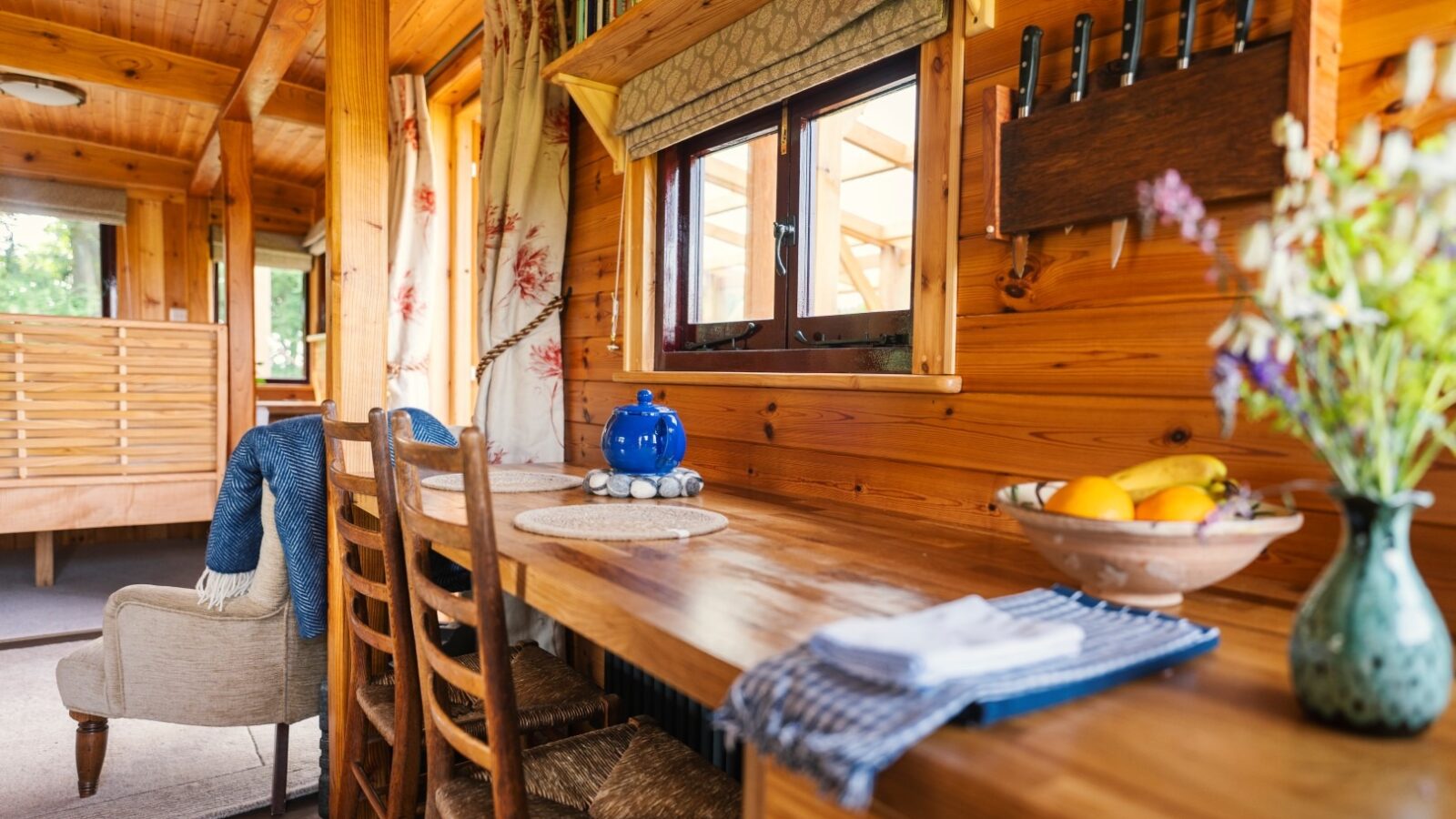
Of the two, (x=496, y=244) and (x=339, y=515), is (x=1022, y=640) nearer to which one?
(x=339, y=515)

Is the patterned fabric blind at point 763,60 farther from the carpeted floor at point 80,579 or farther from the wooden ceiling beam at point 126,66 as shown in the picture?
the carpeted floor at point 80,579

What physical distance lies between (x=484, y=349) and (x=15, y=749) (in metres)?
1.66

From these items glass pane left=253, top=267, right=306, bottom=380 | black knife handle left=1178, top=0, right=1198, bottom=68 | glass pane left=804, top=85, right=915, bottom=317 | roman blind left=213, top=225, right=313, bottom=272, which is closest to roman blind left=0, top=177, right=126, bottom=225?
roman blind left=213, top=225, right=313, bottom=272

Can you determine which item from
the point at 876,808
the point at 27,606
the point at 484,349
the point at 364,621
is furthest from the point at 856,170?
the point at 27,606

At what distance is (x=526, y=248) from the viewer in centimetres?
246

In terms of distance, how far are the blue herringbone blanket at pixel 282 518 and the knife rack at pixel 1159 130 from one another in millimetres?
1350

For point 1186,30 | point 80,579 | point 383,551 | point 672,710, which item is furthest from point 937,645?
point 80,579

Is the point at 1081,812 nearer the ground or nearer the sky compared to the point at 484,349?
nearer the ground

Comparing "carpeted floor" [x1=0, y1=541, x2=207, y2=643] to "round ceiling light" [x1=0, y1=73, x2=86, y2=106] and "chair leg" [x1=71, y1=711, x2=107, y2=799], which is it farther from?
"round ceiling light" [x1=0, y1=73, x2=86, y2=106]

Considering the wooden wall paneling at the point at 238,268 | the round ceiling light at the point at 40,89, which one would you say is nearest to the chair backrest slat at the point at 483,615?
the wooden wall paneling at the point at 238,268

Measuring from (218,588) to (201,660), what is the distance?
16 centimetres

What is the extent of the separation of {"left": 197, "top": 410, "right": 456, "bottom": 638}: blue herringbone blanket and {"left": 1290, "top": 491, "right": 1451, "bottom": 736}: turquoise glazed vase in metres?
1.71

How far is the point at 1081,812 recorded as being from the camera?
509mm

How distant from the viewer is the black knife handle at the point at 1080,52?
44.9 inches
